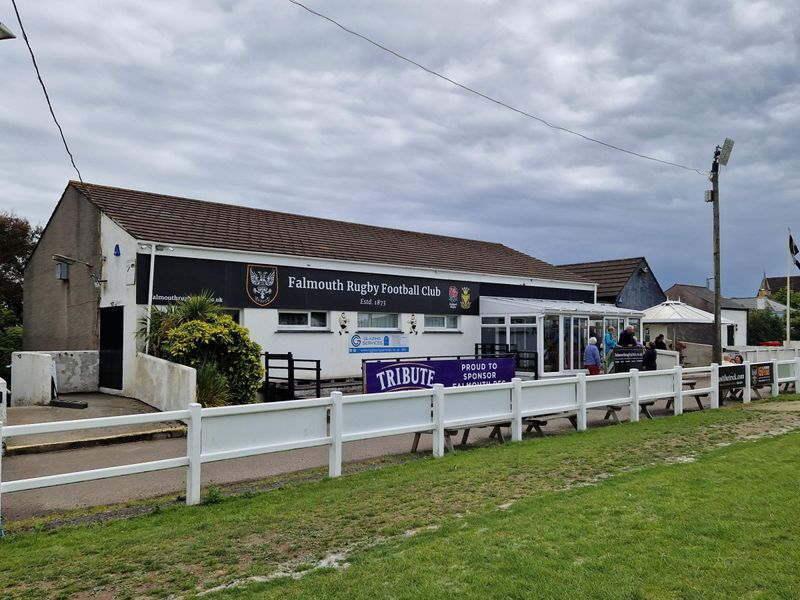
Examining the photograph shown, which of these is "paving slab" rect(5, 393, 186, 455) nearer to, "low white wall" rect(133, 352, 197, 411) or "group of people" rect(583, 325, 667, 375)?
"low white wall" rect(133, 352, 197, 411)

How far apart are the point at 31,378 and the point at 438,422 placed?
11529 mm

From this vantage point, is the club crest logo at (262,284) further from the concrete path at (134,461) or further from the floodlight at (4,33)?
the floodlight at (4,33)

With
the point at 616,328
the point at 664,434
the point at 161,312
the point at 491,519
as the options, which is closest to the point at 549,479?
the point at 491,519

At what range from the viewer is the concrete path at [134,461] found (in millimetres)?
7914

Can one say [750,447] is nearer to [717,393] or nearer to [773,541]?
[773,541]

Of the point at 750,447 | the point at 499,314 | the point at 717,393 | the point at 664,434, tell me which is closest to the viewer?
the point at 750,447

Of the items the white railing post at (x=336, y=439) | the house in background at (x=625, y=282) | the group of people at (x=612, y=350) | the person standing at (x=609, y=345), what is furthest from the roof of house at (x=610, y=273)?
the white railing post at (x=336, y=439)

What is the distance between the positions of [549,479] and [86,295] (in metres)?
16.6

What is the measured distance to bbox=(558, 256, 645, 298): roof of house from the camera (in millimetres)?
35812

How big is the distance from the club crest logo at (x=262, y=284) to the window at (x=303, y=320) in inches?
A: 29.9

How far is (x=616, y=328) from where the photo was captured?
27594mm

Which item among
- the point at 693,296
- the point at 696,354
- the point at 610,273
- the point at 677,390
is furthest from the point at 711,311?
the point at 677,390

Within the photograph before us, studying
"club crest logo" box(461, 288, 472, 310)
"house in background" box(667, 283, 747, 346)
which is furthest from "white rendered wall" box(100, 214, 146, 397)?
"house in background" box(667, 283, 747, 346)

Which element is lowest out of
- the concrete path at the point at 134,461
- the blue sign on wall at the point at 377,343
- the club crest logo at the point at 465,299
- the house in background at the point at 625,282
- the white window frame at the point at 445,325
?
the concrete path at the point at 134,461
